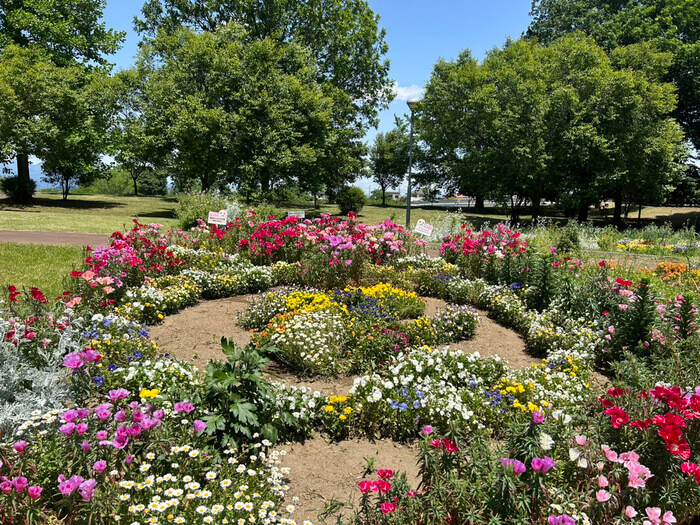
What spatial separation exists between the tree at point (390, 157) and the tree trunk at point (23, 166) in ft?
92.4

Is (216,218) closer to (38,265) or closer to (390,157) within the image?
(38,265)

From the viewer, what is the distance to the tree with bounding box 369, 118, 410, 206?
44.4 m

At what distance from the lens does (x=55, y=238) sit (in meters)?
11.7

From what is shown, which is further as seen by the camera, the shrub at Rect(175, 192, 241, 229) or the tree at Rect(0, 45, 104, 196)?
the tree at Rect(0, 45, 104, 196)

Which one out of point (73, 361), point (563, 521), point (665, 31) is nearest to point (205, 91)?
point (73, 361)

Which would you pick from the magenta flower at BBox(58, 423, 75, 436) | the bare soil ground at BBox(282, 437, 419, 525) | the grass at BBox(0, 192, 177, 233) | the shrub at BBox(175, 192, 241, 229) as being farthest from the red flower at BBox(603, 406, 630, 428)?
the shrub at BBox(175, 192, 241, 229)

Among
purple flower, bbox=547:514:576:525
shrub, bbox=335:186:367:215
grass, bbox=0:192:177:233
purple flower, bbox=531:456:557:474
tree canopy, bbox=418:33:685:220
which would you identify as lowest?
purple flower, bbox=547:514:576:525

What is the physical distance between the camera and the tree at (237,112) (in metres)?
20.1

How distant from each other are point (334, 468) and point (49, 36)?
103ft

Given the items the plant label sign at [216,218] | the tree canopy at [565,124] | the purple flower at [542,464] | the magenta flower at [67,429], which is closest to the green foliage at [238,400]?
the magenta flower at [67,429]

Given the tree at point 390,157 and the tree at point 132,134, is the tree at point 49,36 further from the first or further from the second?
the tree at point 390,157

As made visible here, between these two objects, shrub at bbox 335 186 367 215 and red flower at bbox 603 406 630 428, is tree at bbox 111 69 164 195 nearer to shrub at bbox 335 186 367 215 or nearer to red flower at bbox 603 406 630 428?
shrub at bbox 335 186 367 215

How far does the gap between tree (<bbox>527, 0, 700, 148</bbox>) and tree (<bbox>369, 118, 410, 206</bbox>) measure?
16.8 metres

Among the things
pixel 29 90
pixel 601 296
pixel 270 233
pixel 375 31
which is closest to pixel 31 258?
pixel 270 233
